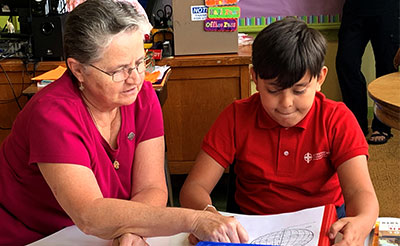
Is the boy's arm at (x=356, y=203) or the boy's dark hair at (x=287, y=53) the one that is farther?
the boy's dark hair at (x=287, y=53)

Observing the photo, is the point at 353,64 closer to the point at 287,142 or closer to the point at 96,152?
the point at 287,142

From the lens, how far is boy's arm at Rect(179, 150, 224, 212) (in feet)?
5.03

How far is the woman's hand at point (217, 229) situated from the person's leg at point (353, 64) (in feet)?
10.1

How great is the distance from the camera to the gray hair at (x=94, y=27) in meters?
1.36

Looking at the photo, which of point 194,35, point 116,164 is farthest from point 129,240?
point 194,35

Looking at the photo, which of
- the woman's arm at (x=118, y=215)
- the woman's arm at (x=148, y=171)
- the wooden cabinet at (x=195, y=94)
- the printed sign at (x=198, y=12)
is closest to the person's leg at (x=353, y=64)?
the wooden cabinet at (x=195, y=94)

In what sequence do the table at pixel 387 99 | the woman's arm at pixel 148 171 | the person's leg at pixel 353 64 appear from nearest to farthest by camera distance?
the woman's arm at pixel 148 171 < the table at pixel 387 99 < the person's leg at pixel 353 64

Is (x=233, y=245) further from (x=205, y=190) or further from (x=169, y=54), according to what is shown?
(x=169, y=54)

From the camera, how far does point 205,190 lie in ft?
5.16

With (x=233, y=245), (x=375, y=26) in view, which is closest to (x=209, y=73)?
(x=375, y=26)

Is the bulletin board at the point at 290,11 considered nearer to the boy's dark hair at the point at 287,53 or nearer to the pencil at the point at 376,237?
the boy's dark hair at the point at 287,53

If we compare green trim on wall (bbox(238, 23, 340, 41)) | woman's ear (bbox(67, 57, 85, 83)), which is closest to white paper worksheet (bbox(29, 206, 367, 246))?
woman's ear (bbox(67, 57, 85, 83))

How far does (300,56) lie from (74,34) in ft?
1.84

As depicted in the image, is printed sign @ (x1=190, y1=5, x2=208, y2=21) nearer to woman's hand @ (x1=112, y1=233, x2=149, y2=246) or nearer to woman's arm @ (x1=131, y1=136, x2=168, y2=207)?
woman's arm @ (x1=131, y1=136, x2=168, y2=207)
